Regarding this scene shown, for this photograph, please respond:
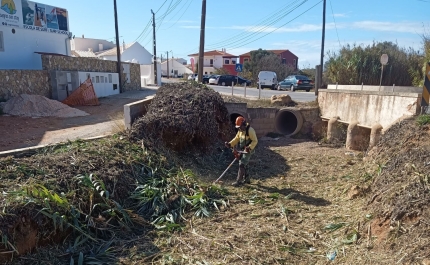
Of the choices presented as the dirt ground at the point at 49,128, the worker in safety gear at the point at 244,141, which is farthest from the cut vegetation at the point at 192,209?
the dirt ground at the point at 49,128

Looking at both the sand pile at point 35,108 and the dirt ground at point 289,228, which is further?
the sand pile at point 35,108

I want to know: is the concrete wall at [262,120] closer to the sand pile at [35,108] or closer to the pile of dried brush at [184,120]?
the pile of dried brush at [184,120]

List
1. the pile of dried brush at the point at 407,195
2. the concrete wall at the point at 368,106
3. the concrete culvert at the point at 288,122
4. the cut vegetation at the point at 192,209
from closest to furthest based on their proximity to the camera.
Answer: the pile of dried brush at the point at 407,195 → the cut vegetation at the point at 192,209 → the concrete wall at the point at 368,106 → the concrete culvert at the point at 288,122

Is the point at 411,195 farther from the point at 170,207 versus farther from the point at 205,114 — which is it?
the point at 205,114

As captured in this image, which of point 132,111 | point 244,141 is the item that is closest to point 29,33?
point 132,111

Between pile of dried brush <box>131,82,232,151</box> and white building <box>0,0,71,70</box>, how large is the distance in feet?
39.7

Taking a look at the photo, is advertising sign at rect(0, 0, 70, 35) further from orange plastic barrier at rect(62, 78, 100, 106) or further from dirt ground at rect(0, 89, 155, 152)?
dirt ground at rect(0, 89, 155, 152)

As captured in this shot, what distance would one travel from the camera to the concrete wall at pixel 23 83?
554 inches

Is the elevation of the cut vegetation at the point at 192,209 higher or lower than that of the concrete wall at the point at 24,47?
lower

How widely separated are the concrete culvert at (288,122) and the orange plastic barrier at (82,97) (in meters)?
9.74

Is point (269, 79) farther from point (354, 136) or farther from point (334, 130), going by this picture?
point (354, 136)

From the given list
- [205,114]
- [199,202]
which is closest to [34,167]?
[199,202]

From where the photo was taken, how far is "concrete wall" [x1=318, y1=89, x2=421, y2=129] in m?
8.78

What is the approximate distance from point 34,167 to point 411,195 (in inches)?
221
